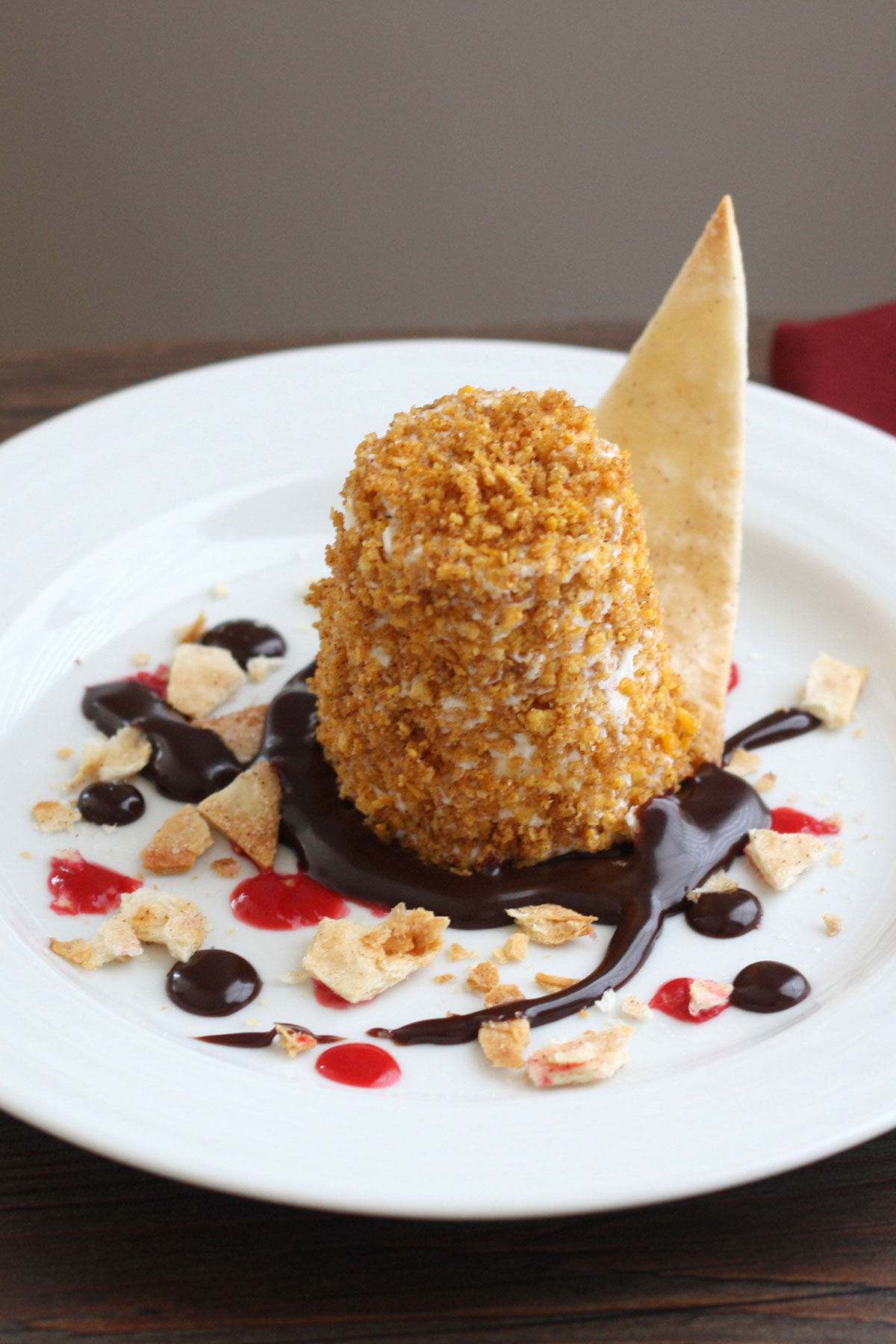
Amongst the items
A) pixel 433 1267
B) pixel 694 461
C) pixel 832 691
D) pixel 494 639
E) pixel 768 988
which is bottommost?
pixel 433 1267

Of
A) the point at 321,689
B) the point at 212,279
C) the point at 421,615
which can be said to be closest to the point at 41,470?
the point at 321,689

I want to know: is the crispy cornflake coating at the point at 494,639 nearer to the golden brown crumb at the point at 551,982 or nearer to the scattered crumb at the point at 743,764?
the scattered crumb at the point at 743,764

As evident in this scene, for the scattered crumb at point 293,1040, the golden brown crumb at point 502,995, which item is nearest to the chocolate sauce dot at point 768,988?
the golden brown crumb at point 502,995

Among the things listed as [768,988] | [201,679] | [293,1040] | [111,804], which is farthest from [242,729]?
[768,988]

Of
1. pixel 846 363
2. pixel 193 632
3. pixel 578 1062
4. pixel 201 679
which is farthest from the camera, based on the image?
pixel 846 363

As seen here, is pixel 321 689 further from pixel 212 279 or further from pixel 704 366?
pixel 212 279

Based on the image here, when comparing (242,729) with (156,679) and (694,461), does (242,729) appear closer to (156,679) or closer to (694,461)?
(156,679)

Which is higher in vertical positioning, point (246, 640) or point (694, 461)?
point (694, 461)
